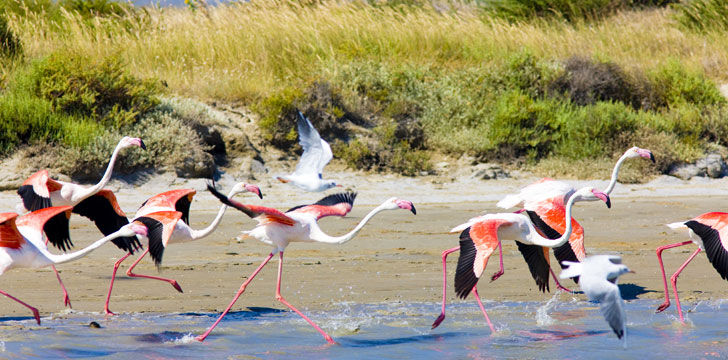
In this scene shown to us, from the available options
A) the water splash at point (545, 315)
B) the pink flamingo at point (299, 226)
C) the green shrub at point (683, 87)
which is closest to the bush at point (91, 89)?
the pink flamingo at point (299, 226)

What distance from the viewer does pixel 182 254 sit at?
8281 millimetres

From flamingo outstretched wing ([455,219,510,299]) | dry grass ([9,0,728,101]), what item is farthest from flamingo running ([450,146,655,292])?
dry grass ([9,0,728,101])

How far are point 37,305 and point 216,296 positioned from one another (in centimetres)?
124

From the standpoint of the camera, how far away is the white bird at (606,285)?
14.8 feet

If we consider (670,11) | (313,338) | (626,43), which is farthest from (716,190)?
(670,11)

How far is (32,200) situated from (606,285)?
4.65m

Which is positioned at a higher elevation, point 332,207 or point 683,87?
point 332,207

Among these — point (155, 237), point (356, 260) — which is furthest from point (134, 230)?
point (356, 260)

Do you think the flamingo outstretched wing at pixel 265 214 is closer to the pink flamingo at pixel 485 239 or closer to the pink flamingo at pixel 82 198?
the pink flamingo at pixel 485 239

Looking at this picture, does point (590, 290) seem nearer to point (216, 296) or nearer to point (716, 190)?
point (216, 296)

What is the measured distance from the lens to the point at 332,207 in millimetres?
6723

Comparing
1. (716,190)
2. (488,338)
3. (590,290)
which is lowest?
(716,190)

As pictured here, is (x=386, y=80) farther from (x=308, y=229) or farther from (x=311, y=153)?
(x=308, y=229)

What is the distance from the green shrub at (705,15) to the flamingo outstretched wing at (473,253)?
14123 mm
